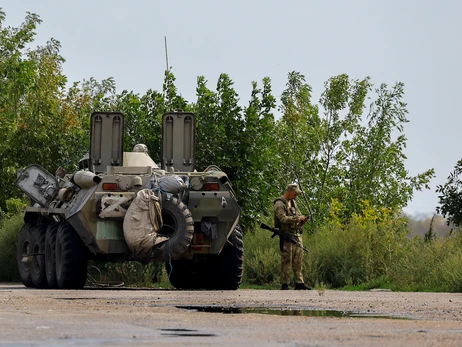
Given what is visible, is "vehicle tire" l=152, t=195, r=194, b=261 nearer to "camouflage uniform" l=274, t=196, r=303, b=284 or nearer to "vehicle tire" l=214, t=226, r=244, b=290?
"vehicle tire" l=214, t=226, r=244, b=290

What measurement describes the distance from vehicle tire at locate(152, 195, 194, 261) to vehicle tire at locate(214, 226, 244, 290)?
1.25 m

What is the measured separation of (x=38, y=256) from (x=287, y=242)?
4.51 meters

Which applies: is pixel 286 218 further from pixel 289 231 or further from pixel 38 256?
pixel 38 256

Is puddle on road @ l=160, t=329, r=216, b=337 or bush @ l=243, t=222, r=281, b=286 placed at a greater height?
bush @ l=243, t=222, r=281, b=286

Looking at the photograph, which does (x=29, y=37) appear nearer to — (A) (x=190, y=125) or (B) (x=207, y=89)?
(B) (x=207, y=89)

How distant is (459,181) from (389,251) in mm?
5882

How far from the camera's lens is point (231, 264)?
22.5 meters

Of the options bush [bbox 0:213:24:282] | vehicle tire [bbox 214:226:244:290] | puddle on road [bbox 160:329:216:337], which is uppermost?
bush [bbox 0:213:24:282]

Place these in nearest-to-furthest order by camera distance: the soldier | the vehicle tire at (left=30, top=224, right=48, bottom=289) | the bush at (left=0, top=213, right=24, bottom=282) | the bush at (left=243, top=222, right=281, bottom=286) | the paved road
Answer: the paved road < the soldier < the vehicle tire at (left=30, top=224, right=48, bottom=289) < the bush at (left=243, top=222, right=281, bottom=286) < the bush at (left=0, top=213, right=24, bottom=282)

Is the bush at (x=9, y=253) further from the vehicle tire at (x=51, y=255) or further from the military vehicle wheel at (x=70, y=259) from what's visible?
the military vehicle wheel at (x=70, y=259)

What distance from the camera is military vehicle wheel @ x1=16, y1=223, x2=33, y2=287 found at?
80.5 feet

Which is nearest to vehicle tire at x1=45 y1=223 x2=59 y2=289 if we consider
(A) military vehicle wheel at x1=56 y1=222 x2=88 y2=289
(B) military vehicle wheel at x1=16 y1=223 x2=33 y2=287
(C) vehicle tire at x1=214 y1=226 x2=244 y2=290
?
(A) military vehicle wheel at x1=56 y1=222 x2=88 y2=289

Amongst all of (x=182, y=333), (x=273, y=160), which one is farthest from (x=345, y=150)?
(x=182, y=333)

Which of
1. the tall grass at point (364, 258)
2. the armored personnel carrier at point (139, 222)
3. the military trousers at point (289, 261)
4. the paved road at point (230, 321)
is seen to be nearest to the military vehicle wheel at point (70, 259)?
the armored personnel carrier at point (139, 222)
